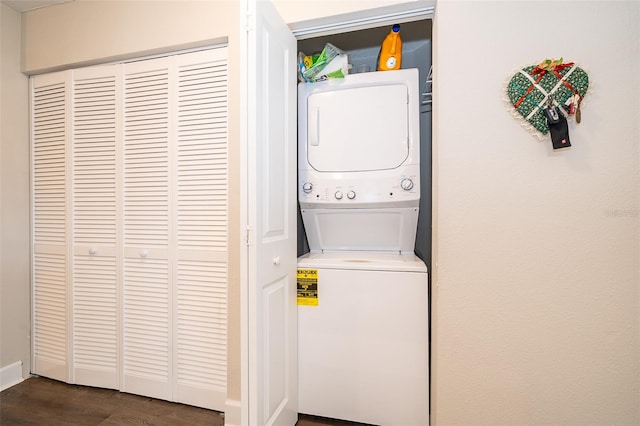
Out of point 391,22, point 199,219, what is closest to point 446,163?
point 391,22

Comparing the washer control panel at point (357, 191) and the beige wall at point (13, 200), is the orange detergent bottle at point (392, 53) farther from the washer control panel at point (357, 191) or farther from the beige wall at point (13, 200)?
the beige wall at point (13, 200)

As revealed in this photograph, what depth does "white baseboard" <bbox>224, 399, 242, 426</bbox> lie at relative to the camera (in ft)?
4.95

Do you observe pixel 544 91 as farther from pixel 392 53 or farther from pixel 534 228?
pixel 392 53

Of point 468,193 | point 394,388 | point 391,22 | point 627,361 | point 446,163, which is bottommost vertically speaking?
point 394,388

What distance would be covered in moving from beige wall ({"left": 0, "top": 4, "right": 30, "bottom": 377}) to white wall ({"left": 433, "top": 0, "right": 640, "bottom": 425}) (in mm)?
2703

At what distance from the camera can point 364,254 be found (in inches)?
72.2

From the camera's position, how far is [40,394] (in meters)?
1.79

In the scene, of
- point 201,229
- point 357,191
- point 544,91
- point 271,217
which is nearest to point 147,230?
point 201,229

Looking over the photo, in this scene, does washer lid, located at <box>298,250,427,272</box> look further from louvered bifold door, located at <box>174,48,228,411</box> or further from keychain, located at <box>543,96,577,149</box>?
keychain, located at <box>543,96,577,149</box>

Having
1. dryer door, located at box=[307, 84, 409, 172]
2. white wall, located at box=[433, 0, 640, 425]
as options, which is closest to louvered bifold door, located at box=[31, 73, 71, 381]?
dryer door, located at box=[307, 84, 409, 172]

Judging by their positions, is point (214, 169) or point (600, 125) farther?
point (214, 169)

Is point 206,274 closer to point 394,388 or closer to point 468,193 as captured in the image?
point 394,388

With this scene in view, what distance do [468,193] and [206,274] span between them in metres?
1.48

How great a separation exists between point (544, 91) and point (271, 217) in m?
1.26
